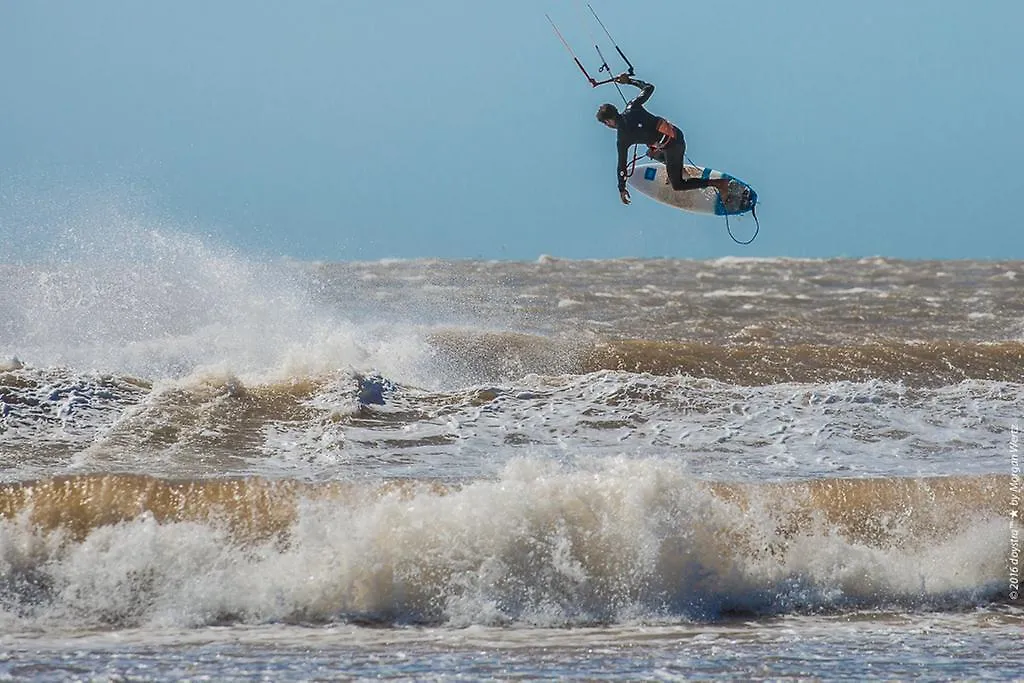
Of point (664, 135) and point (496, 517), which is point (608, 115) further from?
point (496, 517)

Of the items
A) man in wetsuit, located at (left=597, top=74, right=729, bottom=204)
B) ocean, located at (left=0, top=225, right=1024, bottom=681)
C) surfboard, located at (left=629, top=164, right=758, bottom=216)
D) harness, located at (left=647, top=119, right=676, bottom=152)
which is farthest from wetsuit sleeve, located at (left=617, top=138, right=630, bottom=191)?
ocean, located at (left=0, top=225, right=1024, bottom=681)

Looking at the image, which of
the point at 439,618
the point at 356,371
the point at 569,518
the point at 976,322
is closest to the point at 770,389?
the point at 356,371

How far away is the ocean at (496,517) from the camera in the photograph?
6.39 meters

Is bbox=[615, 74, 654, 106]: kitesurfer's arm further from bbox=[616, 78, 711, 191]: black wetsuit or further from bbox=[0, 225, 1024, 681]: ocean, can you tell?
bbox=[0, 225, 1024, 681]: ocean

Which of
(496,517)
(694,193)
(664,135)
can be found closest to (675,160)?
(664,135)

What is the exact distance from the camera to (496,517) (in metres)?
7.41

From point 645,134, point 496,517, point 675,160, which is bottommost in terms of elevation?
point 496,517

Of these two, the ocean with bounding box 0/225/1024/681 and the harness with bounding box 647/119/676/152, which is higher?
the harness with bounding box 647/119/676/152

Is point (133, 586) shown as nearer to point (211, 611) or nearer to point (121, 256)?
point (211, 611)

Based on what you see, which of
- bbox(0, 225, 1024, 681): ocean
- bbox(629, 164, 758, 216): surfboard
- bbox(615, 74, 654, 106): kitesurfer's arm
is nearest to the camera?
bbox(0, 225, 1024, 681): ocean

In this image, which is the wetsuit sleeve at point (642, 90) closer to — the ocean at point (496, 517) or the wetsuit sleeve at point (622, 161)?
the wetsuit sleeve at point (622, 161)

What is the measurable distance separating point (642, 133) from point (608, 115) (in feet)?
1.31

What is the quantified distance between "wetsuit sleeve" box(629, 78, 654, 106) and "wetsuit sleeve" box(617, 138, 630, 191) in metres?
0.39

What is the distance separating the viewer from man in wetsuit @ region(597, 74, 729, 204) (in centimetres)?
1177
